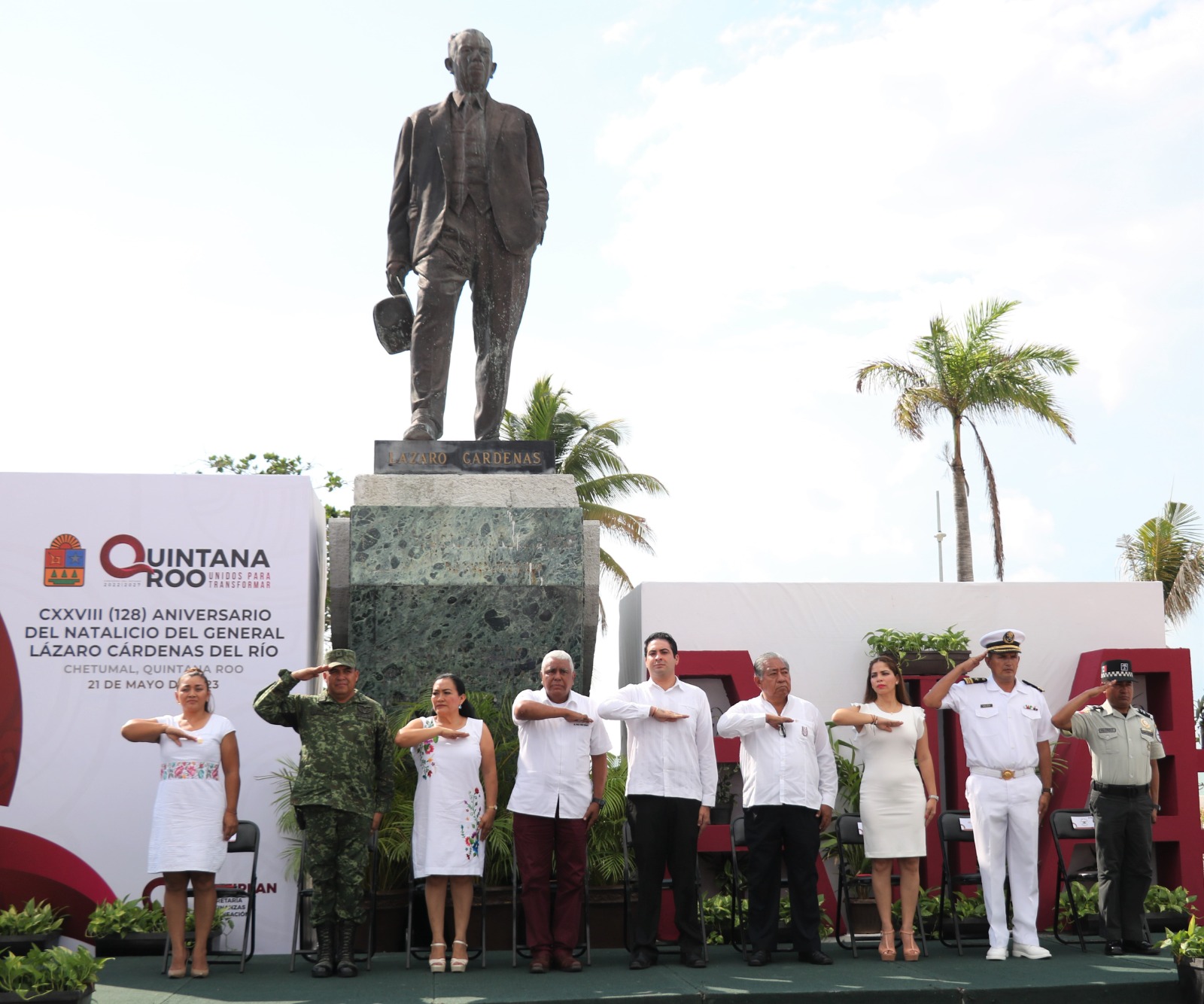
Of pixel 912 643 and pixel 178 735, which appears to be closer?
pixel 178 735

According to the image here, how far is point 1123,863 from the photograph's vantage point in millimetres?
6855

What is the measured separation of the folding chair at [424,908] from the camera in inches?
246

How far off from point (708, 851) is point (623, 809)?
967 mm

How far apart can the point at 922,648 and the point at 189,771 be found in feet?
14.9

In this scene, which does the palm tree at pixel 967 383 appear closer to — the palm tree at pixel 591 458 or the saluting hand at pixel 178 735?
the palm tree at pixel 591 458

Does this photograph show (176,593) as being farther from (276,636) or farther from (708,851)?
(708,851)

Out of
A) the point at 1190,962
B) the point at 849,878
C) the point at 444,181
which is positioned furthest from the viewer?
the point at 444,181

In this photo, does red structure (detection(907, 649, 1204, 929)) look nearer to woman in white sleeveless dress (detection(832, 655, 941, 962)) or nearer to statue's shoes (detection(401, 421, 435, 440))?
woman in white sleeveless dress (detection(832, 655, 941, 962))

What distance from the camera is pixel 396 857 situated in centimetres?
668

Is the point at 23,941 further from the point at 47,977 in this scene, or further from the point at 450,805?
the point at 450,805

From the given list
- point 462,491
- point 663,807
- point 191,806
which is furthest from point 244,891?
point 462,491

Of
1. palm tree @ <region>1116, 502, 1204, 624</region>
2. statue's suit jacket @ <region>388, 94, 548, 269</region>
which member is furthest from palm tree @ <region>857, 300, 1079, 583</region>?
statue's suit jacket @ <region>388, 94, 548, 269</region>

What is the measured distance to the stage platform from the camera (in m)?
5.45

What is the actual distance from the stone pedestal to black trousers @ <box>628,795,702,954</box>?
1.53 meters
